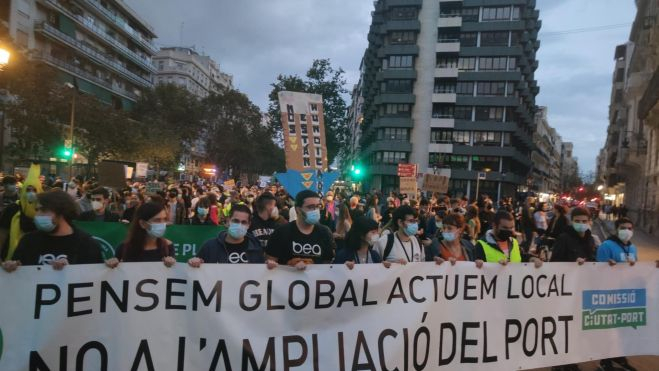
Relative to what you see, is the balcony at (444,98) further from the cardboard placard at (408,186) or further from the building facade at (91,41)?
the cardboard placard at (408,186)

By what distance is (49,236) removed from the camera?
3434 millimetres

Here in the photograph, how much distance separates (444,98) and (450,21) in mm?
9224

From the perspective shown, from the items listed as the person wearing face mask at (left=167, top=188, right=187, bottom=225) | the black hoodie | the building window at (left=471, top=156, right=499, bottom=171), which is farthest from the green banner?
the building window at (left=471, top=156, right=499, bottom=171)

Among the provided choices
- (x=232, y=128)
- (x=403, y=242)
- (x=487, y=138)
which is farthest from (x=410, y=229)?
(x=487, y=138)

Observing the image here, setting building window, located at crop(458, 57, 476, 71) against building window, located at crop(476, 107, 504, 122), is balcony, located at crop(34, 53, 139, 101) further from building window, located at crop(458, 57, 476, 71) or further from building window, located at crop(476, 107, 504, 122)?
building window, located at crop(476, 107, 504, 122)

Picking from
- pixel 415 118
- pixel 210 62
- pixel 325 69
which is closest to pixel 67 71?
pixel 325 69

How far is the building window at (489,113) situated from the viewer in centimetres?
5453

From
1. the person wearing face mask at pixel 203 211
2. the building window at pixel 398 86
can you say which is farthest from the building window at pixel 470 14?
the person wearing face mask at pixel 203 211

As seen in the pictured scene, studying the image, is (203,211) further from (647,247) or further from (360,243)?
(647,247)

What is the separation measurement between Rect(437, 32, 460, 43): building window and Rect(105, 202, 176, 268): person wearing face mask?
5757 cm

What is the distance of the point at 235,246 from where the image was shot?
4.20 m

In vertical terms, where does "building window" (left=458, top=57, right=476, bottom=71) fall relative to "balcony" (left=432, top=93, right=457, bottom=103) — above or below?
above

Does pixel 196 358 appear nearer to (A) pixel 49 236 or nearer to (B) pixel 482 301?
(A) pixel 49 236

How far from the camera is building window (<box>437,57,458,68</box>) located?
56.8 meters
